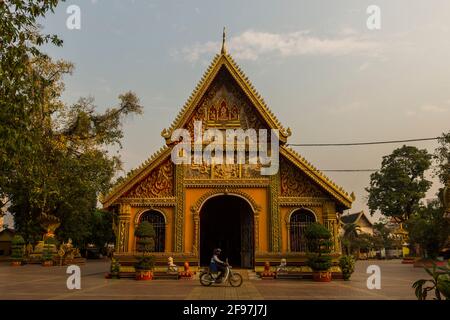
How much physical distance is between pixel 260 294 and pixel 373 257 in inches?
2203

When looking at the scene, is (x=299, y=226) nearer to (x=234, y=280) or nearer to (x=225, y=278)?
(x=234, y=280)

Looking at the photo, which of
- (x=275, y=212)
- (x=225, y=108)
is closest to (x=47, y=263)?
(x=225, y=108)

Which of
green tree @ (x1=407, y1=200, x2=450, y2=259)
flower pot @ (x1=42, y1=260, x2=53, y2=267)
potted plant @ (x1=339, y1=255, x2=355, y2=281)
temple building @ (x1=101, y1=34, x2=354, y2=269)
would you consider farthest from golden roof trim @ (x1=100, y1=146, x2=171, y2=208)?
green tree @ (x1=407, y1=200, x2=450, y2=259)

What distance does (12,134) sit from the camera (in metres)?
10.5

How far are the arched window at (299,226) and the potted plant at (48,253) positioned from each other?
2193 centimetres

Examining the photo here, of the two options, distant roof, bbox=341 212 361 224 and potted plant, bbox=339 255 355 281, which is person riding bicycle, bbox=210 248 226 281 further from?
distant roof, bbox=341 212 361 224

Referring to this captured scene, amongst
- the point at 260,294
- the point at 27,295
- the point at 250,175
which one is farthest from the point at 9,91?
the point at 250,175

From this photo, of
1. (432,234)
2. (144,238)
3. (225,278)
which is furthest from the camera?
(432,234)

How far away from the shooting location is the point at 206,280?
620 inches

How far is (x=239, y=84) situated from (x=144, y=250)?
9.49m

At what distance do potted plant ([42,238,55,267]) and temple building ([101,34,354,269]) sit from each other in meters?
16.1

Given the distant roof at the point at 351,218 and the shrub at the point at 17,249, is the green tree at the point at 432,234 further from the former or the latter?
the distant roof at the point at 351,218

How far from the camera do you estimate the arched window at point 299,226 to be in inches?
801

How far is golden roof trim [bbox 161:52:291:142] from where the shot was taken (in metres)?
20.8
